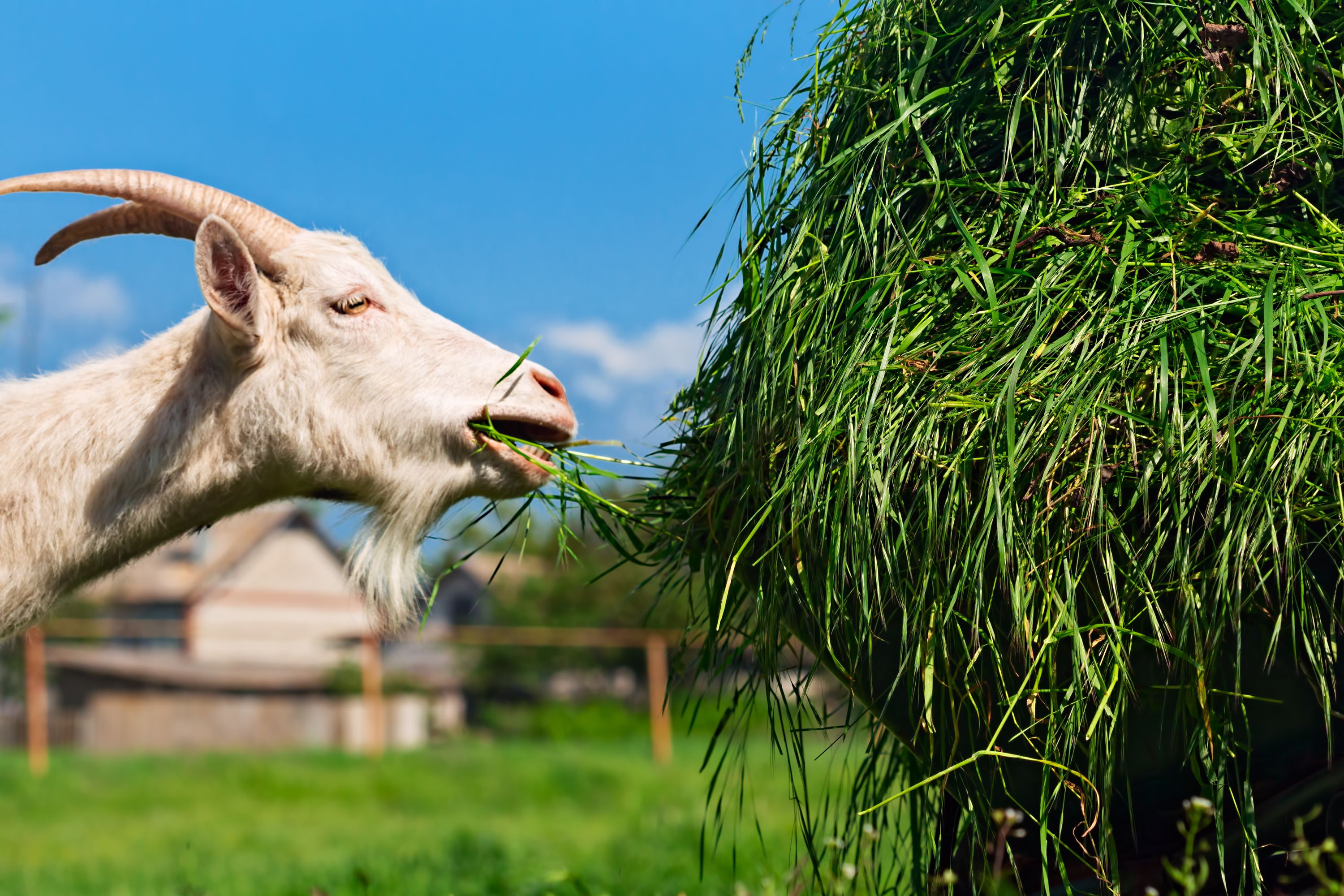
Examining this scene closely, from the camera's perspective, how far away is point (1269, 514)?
1.49 meters

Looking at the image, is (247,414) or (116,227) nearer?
(247,414)

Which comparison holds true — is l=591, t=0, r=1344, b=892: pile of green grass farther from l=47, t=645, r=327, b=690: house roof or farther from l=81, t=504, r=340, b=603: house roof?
l=81, t=504, r=340, b=603: house roof

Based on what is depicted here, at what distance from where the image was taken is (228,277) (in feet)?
7.44

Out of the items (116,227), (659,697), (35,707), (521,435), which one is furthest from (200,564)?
(521,435)

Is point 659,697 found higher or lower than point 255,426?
lower

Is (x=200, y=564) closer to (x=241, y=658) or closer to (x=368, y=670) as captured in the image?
(x=241, y=658)

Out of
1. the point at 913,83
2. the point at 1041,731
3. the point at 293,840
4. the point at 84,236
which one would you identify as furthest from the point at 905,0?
the point at 293,840

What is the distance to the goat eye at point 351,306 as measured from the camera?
2.39 meters

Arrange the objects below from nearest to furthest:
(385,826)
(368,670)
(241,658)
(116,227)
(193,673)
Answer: (116,227)
(385,826)
(368,670)
(193,673)
(241,658)

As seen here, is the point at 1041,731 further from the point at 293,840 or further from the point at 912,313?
the point at 293,840

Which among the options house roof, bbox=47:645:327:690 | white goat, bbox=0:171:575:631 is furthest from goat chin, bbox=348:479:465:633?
house roof, bbox=47:645:327:690

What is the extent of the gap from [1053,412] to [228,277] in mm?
1583

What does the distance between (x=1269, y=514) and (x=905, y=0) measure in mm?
1156

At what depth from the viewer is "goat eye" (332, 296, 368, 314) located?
2.39 meters
